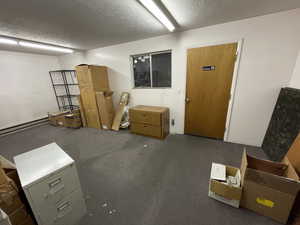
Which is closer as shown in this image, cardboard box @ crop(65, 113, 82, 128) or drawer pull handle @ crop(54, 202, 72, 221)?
drawer pull handle @ crop(54, 202, 72, 221)

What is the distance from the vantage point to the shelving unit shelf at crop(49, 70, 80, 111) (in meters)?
4.73

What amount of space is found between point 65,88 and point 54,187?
16.0 ft

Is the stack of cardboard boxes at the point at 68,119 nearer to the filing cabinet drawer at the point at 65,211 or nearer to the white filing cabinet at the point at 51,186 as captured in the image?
the white filing cabinet at the point at 51,186

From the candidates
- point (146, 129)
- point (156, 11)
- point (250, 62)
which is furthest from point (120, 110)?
point (250, 62)

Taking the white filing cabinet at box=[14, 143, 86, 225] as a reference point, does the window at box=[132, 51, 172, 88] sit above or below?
above

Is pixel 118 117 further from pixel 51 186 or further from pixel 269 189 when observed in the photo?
pixel 269 189

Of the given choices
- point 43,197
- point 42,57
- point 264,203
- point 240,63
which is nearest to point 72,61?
point 42,57

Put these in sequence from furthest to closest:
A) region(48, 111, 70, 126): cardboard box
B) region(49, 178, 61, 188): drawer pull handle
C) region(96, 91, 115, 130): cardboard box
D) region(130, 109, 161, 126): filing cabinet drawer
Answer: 1. region(48, 111, 70, 126): cardboard box
2. region(96, 91, 115, 130): cardboard box
3. region(130, 109, 161, 126): filing cabinet drawer
4. region(49, 178, 61, 188): drawer pull handle

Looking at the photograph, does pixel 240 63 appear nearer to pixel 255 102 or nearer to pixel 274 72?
pixel 274 72

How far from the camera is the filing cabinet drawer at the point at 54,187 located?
40.4 inches

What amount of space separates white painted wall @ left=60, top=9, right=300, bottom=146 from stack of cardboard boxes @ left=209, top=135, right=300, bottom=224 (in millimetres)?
1093

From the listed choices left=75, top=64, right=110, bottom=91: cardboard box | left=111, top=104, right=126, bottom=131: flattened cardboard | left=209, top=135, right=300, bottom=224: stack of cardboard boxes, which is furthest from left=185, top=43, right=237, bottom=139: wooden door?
left=75, top=64, right=110, bottom=91: cardboard box

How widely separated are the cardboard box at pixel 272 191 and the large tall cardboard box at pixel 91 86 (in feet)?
12.2

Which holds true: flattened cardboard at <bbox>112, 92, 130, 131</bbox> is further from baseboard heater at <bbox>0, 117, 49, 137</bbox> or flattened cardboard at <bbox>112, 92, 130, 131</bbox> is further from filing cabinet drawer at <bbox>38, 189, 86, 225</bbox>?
baseboard heater at <bbox>0, 117, 49, 137</bbox>
